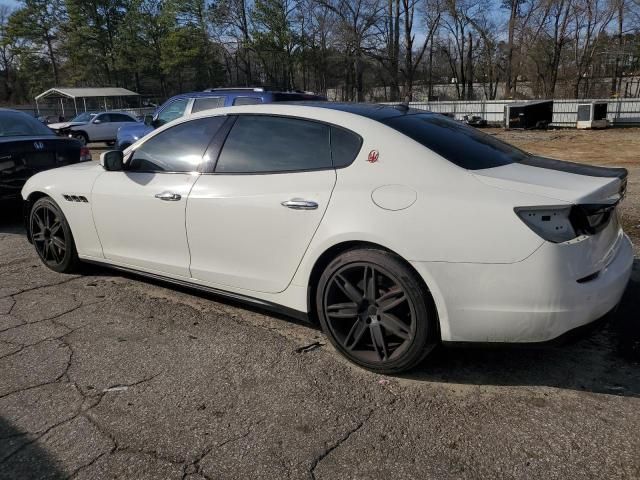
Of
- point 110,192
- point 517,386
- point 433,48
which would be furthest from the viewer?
point 433,48

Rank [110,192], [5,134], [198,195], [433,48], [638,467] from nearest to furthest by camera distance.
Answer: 1. [638,467]
2. [198,195]
3. [110,192]
4. [5,134]
5. [433,48]

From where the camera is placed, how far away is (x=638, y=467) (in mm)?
2223

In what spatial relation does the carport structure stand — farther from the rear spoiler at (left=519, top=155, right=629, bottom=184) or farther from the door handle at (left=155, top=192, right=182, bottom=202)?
the rear spoiler at (left=519, top=155, right=629, bottom=184)

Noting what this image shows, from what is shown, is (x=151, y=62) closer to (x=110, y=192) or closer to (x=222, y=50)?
(x=222, y=50)

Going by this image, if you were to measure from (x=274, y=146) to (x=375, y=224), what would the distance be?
1010 mm

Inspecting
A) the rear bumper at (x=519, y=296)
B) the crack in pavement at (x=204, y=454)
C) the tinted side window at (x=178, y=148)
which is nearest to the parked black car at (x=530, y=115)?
the tinted side window at (x=178, y=148)

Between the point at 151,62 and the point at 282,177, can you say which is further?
the point at 151,62

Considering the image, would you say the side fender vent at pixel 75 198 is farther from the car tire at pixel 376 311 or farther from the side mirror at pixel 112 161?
the car tire at pixel 376 311

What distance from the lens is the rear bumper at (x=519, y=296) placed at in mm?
2518

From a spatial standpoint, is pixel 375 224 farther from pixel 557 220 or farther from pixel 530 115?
pixel 530 115

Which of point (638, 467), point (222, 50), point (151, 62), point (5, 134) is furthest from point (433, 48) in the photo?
point (638, 467)

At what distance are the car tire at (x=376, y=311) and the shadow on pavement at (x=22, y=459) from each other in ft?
5.18

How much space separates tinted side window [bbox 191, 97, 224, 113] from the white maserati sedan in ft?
17.4

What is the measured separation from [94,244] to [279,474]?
9.85 feet
